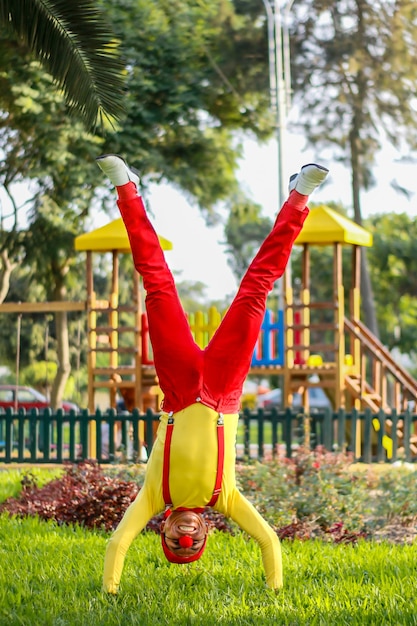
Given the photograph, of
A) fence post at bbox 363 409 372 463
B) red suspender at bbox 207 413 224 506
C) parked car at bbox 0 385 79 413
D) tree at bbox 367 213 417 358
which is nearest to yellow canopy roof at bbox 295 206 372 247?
fence post at bbox 363 409 372 463

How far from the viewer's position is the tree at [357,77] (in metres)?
23.8

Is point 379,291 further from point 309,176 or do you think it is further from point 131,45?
point 309,176

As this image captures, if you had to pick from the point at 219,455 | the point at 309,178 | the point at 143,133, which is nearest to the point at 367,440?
the point at 219,455

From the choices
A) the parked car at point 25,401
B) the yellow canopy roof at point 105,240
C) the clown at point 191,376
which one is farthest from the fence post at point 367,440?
the parked car at point 25,401

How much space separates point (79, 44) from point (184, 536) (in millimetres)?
5186

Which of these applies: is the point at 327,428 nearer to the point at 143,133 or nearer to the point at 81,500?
the point at 81,500

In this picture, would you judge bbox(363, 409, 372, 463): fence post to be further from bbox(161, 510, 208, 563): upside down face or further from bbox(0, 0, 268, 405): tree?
bbox(0, 0, 268, 405): tree

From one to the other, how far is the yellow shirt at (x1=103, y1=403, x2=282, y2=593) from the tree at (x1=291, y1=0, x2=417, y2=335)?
17992 millimetres

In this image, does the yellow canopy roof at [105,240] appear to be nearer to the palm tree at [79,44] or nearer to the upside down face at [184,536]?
the palm tree at [79,44]

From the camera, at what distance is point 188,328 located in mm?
5457

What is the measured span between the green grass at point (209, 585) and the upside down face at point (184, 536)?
326 millimetres

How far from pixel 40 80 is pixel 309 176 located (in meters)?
16.8

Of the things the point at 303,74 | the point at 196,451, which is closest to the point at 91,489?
the point at 196,451

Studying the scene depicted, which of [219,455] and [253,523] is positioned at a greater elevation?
[219,455]
